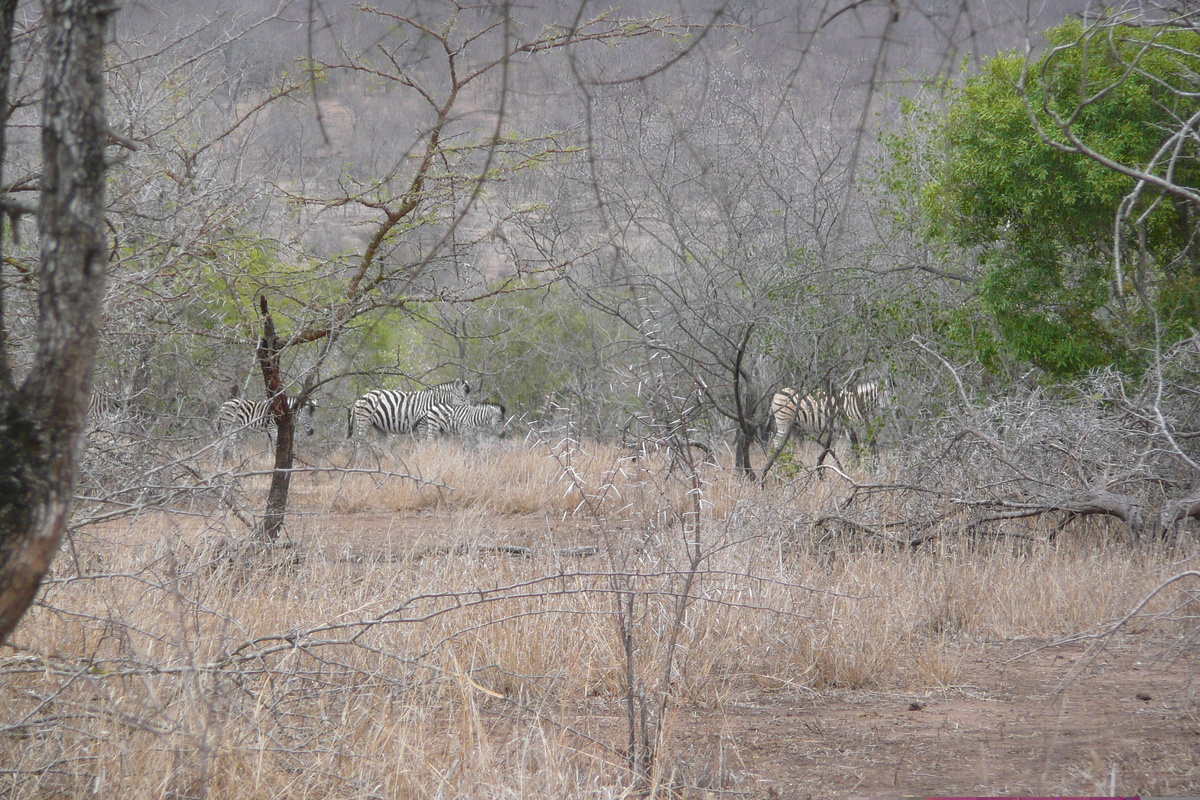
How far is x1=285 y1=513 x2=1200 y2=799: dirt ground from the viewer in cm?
322

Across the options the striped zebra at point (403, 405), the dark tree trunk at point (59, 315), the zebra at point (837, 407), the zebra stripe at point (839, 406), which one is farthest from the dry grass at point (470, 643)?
the striped zebra at point (403, 405)

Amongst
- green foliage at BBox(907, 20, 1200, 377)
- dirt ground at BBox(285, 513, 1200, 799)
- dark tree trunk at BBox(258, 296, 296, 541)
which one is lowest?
dirt ground at BBox(285, 513, 1200, 799)

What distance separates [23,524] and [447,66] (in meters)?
6.00

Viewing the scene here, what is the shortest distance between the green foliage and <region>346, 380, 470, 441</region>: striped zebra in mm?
12080

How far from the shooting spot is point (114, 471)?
15.8 feet

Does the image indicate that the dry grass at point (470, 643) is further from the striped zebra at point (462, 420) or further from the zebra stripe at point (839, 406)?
the striped zebra at point (462, 420)

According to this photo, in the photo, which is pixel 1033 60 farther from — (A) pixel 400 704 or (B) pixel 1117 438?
(A) pixel 400 704

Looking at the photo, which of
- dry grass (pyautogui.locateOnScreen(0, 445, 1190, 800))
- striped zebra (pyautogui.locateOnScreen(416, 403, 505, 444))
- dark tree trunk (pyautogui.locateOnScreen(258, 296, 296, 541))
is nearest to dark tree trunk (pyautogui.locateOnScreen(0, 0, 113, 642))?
dry grass (pyautogui.locateOnScreen(0, 445, 1190, 800))

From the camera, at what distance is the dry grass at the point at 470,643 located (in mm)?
2969

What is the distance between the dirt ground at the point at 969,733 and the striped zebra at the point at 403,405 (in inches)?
604

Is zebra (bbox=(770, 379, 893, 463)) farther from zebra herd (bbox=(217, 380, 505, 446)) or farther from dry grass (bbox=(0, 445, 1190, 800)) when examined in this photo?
zebra herd (bbox=(217, 380, 505, 446))

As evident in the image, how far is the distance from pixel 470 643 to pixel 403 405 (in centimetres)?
1580

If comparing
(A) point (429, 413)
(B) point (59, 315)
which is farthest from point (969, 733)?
(A) point (429, 413)

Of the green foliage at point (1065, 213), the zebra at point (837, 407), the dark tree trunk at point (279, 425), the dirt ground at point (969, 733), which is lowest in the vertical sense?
the dirt ground at point (969, 733)
